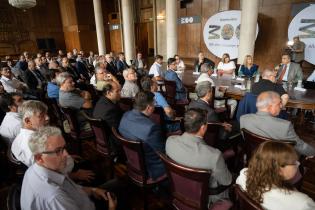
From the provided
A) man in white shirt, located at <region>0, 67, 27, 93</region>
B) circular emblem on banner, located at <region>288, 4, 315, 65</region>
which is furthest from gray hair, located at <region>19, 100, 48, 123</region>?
circular emblem on banner, located at <region>288, 4, 315, 65</region>

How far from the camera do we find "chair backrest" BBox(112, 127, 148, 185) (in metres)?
1.85

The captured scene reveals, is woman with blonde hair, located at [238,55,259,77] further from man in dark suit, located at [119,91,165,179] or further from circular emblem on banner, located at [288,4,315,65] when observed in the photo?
man in dark suit, located at [119,91,165,179]

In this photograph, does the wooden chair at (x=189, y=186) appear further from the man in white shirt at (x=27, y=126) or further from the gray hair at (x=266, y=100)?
the man in white shirt at (x=27, y=126)

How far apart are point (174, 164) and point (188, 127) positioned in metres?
0.34

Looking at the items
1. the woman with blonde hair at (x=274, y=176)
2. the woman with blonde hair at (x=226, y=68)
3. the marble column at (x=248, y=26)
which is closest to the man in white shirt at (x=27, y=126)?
the woman with blonde hair at (x=274, y=176)

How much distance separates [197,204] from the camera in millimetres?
1600

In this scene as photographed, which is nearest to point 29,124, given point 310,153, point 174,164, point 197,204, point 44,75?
point 174,164

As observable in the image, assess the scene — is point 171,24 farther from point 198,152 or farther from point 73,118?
point 198,152

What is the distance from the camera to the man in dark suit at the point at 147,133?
1979mm

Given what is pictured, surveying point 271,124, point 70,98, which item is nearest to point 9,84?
point 70,98

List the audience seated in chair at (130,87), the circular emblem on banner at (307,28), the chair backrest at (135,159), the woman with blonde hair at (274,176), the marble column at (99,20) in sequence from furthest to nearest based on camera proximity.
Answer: the marble column at (99,20) → the circular emblem on banner at (307,28) → the audience seated in chair at (130,87) → the chair backrest at (135,159) → the woman with blonde hair at (274,176)

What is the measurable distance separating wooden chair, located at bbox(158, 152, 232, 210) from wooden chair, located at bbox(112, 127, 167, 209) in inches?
12.3

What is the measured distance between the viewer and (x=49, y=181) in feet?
4.22

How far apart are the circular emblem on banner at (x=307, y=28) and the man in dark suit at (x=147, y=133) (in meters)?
6.25
